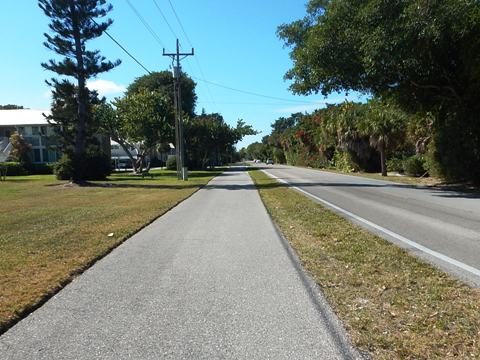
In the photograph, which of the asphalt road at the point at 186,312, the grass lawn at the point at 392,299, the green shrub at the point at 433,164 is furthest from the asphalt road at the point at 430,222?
the green shrub at the point at 433,164

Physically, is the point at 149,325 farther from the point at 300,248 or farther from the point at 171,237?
the point at 171,237

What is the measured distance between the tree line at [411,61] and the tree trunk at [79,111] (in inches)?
471

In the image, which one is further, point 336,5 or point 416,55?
point 336,5

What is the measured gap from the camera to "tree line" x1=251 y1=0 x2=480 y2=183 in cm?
1839

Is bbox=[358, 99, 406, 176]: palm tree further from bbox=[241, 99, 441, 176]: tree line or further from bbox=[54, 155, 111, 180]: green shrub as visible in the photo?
bbox=[54, 155, 111, 180]: green shrub

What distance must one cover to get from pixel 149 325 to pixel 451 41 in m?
19.0

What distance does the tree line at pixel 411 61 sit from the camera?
18391mm

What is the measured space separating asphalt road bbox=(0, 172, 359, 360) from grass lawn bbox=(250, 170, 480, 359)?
0.24 m

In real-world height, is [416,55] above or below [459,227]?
above

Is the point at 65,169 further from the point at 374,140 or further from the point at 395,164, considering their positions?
the point at 395,164

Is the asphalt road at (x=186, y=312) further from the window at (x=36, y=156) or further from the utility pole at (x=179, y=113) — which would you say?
the window at (x=36, y=156)

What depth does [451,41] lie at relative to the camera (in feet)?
66.0

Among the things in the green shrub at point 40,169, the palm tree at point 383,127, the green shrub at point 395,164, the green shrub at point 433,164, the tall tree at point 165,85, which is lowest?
the green shrub at point 40,169

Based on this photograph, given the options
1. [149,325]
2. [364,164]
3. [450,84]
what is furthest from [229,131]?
[149,325]
